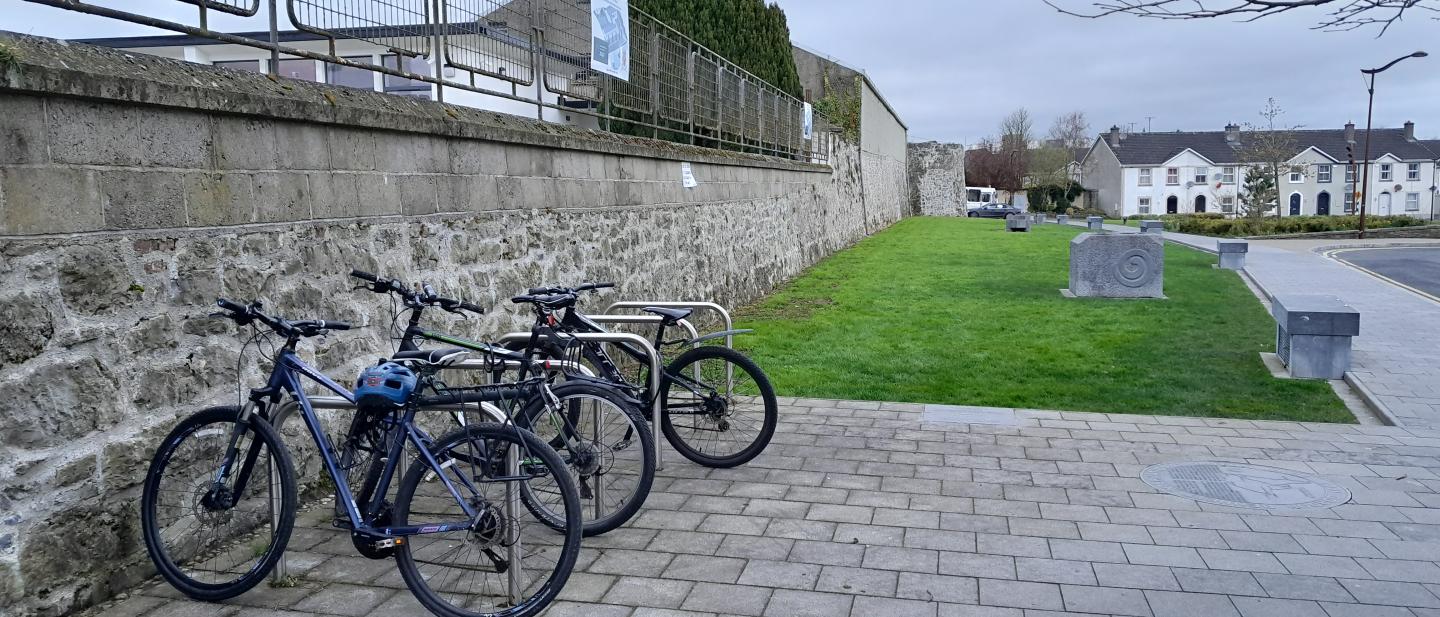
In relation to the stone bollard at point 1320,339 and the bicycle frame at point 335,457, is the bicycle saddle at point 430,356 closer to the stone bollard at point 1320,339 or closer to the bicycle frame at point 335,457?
the bicycle frame at point 335,457

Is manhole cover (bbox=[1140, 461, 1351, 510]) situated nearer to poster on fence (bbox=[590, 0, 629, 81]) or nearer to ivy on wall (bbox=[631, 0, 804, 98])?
poster on fence (bbox=[590, 0, 629, 81])

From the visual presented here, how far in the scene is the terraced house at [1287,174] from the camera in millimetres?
75562

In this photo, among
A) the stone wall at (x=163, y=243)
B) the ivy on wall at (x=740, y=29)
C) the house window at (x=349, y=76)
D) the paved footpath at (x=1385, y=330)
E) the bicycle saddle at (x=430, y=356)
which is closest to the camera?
the stone wall at (x=163, y=243)

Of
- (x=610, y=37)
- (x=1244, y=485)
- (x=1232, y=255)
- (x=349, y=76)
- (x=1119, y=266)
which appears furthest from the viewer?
(x=1232, y=255)

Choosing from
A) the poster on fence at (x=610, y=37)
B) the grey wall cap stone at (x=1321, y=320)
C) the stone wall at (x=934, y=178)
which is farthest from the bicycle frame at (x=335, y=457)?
the stone wall at (x=934, y=178)

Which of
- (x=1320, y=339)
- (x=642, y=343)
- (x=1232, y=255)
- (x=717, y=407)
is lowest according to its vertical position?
(x=1232, y=255)

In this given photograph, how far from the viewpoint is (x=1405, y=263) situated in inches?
961

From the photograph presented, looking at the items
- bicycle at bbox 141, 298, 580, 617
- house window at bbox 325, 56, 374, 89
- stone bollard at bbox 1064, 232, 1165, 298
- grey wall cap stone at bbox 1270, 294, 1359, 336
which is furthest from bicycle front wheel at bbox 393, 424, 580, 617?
stone bollard at bbox 1064, 232, 1165, 298

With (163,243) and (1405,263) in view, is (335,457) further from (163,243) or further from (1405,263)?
(1405,263)

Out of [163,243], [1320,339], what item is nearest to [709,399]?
[163,243]

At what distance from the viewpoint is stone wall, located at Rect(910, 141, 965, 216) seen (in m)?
62.9

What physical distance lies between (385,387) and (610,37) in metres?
5.92

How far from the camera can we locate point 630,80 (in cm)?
996

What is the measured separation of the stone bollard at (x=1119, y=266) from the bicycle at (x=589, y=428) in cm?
1166
